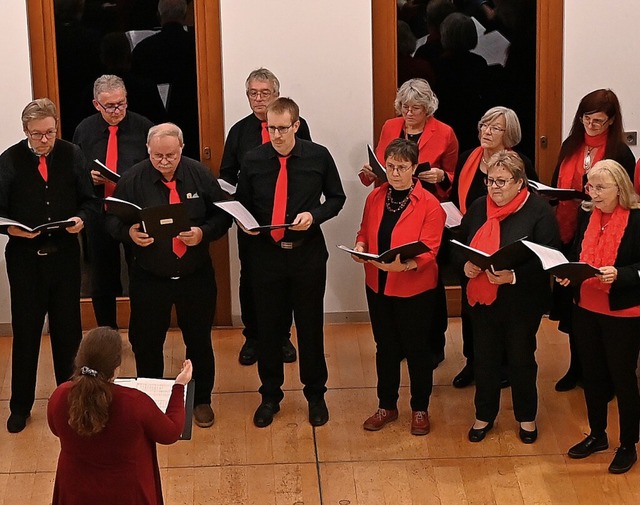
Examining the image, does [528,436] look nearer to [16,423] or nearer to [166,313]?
[166,313]

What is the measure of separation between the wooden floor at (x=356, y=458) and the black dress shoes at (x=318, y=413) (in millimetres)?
49

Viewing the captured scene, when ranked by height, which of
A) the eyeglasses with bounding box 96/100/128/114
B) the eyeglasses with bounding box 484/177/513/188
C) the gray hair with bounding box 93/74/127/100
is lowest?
the eyeglasses with bounding box 484/177/513/188

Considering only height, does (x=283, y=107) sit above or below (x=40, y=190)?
above

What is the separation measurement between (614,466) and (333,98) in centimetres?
297

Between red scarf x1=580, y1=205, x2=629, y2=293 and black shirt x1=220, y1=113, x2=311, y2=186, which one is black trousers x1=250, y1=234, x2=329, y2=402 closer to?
black shirt x1=220, y1=113, x2=311, y2=186

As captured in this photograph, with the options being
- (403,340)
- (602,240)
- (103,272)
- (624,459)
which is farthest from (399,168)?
(103,272)

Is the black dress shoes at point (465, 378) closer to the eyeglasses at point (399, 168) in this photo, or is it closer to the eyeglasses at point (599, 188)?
the eyeglasses at point (399, 168)

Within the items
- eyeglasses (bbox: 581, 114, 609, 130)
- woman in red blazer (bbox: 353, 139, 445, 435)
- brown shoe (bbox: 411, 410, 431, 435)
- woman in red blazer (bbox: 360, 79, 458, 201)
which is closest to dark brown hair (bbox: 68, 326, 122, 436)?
woman in red blazer (bbox: 353, 139, 445, 435)

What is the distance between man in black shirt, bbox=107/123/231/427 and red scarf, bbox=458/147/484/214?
127 centimetres

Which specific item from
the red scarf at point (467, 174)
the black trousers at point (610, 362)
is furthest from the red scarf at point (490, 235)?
the red scarf at point (467, 174)

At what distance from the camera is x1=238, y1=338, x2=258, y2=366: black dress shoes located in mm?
6680

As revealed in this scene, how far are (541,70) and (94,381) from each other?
435 centimetres

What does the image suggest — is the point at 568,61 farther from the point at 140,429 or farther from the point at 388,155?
the point at 140,429

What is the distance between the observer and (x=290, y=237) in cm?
565
